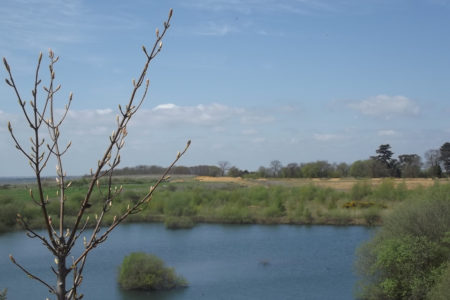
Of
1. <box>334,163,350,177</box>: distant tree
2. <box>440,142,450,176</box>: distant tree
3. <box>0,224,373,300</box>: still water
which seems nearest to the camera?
<box>0,224,373,300</box>: still water

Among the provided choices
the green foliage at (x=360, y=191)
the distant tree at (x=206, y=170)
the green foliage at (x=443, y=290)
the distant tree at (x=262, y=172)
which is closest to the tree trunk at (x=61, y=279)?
the green foliage at (x=443, y=290)

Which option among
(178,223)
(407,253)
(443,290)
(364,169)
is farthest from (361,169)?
(443,290)

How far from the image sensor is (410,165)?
55.6 m

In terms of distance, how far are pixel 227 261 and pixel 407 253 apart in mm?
10836

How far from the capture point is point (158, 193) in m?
51.2

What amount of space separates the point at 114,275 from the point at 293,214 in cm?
2192

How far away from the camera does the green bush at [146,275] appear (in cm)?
2030

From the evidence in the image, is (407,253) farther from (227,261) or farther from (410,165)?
(410,165)

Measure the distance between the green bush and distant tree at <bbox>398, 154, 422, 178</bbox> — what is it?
133ft

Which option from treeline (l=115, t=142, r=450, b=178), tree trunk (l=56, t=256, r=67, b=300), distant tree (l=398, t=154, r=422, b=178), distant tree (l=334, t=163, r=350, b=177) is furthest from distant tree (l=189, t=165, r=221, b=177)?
tree trunk (l=56, t=256, r=67, b=300)

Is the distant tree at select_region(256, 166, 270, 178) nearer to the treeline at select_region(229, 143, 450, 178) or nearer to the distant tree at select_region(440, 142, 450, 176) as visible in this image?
the treeline at select_region(229, 143, 450, 178)

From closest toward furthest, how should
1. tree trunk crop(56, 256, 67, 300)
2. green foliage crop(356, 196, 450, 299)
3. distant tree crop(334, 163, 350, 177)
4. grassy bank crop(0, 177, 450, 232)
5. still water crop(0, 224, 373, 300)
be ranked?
tree trunk crop(56, 256, 67, 300)
green foliage crop(356, 196, 450, 299)
still water crop(0, 224, 373, 300)
grassy bank crop(0, 177, 450, 232)
distant tree crop(334, 163, 350, 177)

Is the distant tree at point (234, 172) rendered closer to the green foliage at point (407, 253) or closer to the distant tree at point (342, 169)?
the distant tree at point (342, 169)

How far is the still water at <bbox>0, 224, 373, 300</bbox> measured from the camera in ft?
65.4
